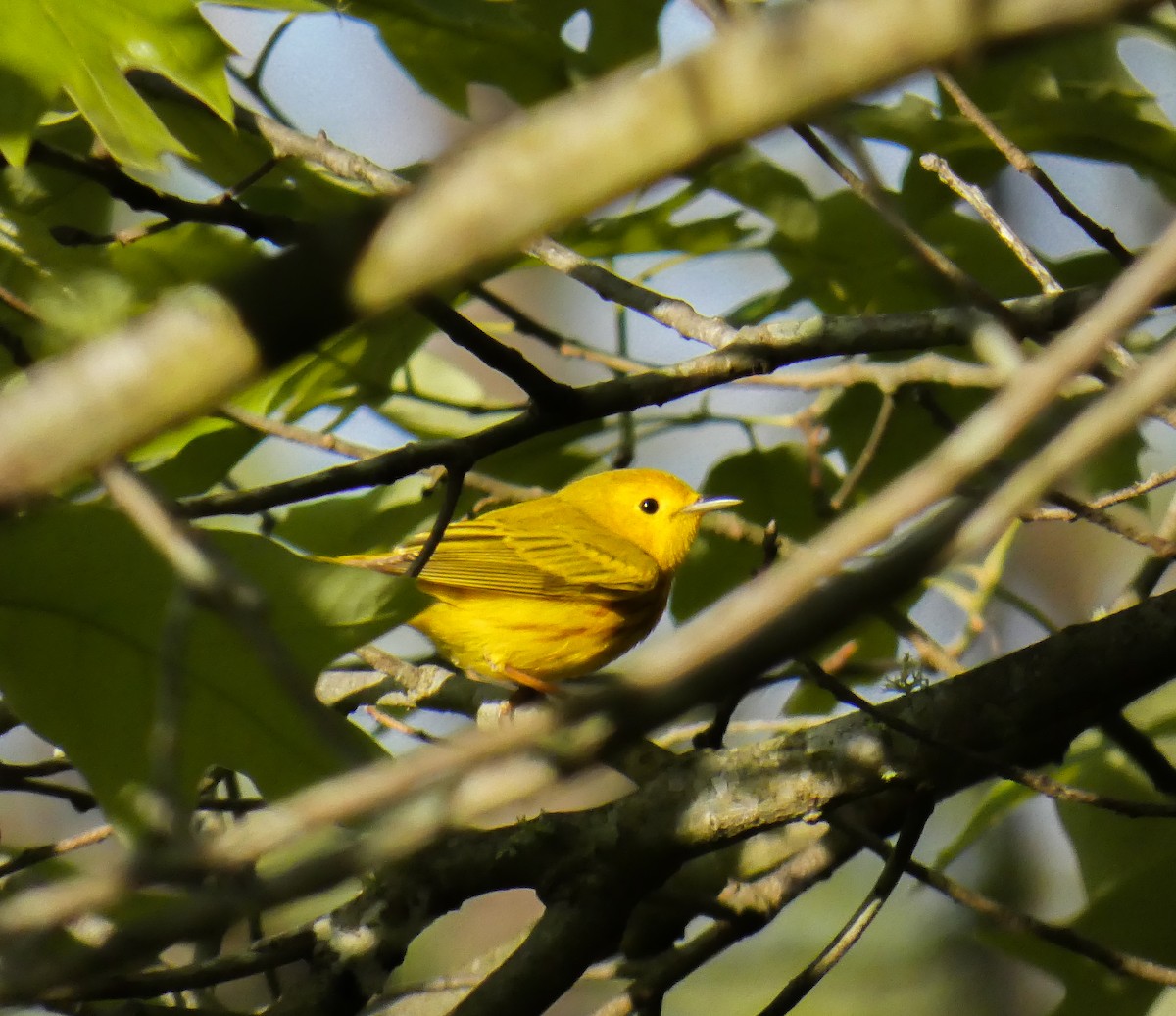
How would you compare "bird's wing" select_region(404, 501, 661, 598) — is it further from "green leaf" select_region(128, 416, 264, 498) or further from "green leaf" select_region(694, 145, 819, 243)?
"green leaf" select_region(694, 145, 819, 243)

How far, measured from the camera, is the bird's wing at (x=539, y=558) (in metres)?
4.20

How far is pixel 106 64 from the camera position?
6.74ft

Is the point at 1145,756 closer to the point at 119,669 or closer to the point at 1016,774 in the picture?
the point at 1016,774

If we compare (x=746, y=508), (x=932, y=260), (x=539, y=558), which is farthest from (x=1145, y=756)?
(x=539, y=558)

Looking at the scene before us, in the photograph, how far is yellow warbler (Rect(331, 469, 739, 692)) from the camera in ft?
13.7

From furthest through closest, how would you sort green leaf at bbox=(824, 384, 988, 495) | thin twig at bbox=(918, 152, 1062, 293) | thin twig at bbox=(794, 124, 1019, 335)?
green leaf at bbox=(824, 384, 988, 495), thin twig at bbox=(918, 152, 1062, 293), thin twig at bbox=(794, 124, 1019, 335)

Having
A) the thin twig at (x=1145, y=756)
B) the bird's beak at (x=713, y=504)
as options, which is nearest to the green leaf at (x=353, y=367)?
the bird's beak at (x=713, y=504)

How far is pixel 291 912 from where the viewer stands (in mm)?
4543

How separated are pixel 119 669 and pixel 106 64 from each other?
0.88 metres

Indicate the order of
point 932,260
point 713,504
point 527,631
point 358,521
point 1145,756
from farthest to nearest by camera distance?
point 527,631, point 713,504, point 358,521, point 1145,756, point 932,260

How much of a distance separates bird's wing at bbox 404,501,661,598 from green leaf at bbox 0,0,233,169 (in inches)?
83.9

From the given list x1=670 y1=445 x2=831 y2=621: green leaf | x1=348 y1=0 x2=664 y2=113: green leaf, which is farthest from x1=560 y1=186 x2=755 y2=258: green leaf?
x1=670 y1=445 x2=831 y2=621: green leaf

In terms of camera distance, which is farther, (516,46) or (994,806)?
(516,46)

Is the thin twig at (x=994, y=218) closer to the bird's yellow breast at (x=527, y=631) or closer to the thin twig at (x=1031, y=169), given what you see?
the thin twig at (x=1031, y=169)
